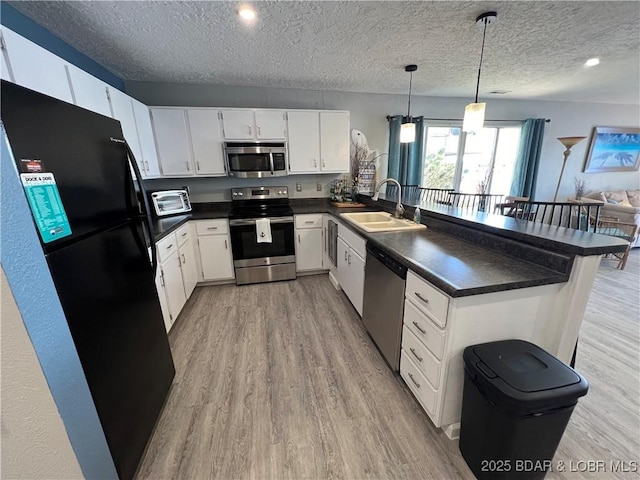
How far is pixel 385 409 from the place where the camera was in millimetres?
1614

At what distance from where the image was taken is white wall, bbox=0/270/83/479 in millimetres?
641

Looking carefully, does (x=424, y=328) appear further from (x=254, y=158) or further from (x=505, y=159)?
(x=505, y=159)

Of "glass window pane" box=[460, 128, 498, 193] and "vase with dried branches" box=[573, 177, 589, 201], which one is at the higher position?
"glass window pane" box=[460, 128, 498, 193]

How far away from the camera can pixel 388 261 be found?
1.77m

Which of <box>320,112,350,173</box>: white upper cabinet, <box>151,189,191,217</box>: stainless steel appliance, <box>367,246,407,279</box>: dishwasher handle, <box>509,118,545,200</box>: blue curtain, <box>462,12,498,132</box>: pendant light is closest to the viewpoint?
<box>367,246,407,279</box>: dishwasher handle

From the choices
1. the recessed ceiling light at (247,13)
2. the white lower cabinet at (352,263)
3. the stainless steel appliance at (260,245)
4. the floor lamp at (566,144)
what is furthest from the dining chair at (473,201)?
the recessed ceiling light at (247,13)

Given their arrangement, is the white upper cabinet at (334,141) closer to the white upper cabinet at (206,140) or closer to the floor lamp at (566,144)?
the white upper cabinet at (206,140)

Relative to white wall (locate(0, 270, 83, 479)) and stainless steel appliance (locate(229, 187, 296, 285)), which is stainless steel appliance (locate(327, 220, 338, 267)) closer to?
stainless steel appliance (locate(229, 187, 296, 285))

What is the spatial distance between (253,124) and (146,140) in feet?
3.97

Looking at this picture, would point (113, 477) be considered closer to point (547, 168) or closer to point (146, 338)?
point (146, 338)

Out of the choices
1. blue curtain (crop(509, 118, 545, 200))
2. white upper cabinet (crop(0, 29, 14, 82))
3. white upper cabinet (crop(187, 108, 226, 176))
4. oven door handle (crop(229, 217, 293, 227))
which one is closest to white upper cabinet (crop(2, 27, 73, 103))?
white upper cabinet (crop(0, 29, 14, 82))

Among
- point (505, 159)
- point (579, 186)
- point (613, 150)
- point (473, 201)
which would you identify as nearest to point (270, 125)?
point (473, 201)

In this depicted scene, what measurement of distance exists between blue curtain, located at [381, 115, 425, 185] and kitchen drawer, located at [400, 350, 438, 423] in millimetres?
Answer: 3342

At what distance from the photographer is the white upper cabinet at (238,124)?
3154mm
